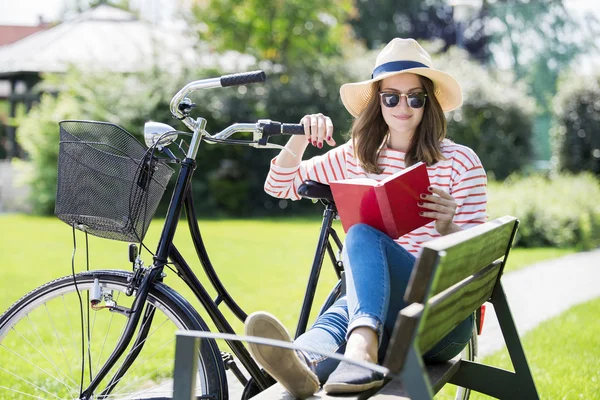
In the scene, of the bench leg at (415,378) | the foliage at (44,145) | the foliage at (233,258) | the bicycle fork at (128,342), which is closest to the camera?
the bench leg at (415,378)

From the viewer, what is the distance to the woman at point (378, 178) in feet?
7.76

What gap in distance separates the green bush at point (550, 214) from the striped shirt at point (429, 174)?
7.73m

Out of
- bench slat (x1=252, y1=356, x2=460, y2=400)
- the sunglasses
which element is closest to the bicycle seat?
the sunglasses

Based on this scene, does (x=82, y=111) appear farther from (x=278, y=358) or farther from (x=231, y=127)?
(x=278, y=358)

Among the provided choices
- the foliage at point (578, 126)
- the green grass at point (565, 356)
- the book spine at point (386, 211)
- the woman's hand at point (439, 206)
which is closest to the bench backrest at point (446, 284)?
the woman's hand at point (439, 206)

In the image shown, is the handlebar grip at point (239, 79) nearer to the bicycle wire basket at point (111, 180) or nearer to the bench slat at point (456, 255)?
the bicycle wire basket at point (111, 180)

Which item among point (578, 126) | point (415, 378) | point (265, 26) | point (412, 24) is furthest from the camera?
point (412, 24)

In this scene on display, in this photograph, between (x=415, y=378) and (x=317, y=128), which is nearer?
(x=415, y=378)

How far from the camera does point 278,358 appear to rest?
2.30 m

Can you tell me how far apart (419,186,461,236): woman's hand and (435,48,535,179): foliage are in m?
14.3

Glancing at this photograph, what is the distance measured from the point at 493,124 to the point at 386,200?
627 inches

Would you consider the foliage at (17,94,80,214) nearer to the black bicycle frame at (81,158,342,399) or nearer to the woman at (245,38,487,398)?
the woman at (245,38,487,398)

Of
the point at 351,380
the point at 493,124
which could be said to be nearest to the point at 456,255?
the point at 351,380

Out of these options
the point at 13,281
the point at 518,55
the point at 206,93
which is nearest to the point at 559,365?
the point at 13,281
